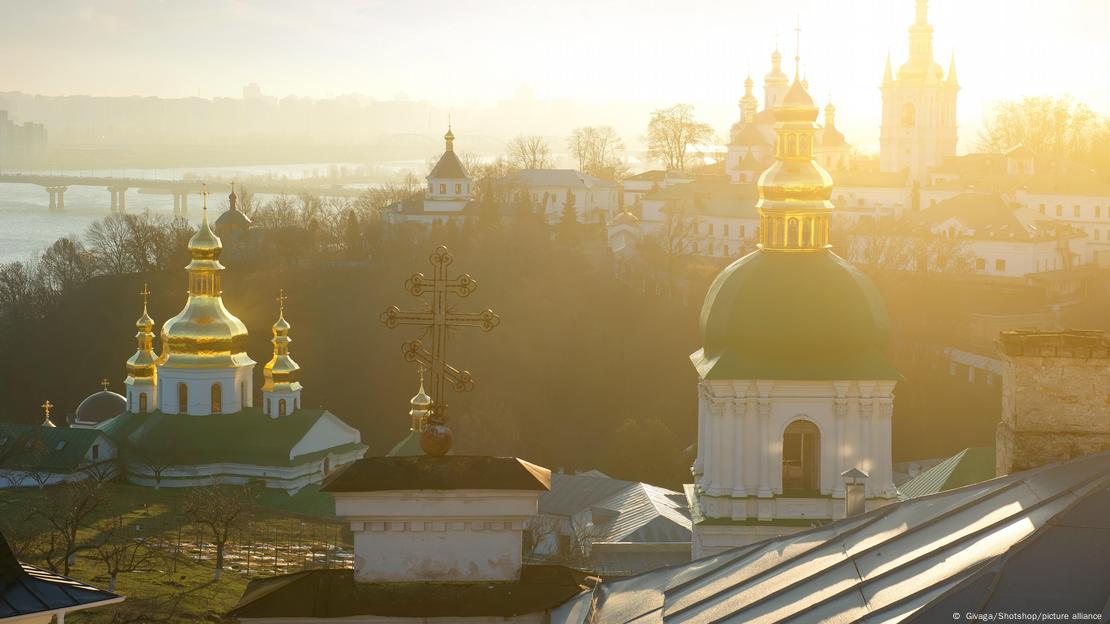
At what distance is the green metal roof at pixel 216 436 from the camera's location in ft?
131

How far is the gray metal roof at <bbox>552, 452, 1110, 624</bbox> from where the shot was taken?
6.89 m

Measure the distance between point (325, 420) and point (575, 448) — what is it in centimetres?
887

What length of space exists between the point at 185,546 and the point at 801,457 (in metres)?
16.5

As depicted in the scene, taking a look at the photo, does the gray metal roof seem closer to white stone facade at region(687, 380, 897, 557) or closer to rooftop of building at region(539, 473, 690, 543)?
white stone facade at region(687, 380, 897, 557)

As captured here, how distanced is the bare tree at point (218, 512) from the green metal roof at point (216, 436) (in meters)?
2.84

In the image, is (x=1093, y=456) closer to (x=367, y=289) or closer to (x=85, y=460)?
(x=85, y=460)

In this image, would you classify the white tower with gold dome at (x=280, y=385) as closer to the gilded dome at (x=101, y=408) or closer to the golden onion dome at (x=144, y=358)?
the golden onion dome at (x=144, y=358)

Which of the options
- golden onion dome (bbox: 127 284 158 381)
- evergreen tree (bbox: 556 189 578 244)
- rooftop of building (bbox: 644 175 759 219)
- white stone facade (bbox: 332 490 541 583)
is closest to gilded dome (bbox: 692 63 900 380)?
white stone facade (bbox: 332 490 541 583)

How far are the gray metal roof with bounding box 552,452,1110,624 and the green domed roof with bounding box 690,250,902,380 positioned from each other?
7.56 meters

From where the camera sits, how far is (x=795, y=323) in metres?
17.6

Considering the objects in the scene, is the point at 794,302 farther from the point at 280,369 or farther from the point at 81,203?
the point at 81,203

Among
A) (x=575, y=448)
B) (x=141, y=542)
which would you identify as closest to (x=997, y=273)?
(x=575, y=448)

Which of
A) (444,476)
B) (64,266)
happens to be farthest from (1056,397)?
(64,266)

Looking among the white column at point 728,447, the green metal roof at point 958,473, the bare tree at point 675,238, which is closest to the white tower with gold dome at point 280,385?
the green metal roof at point 958,473
